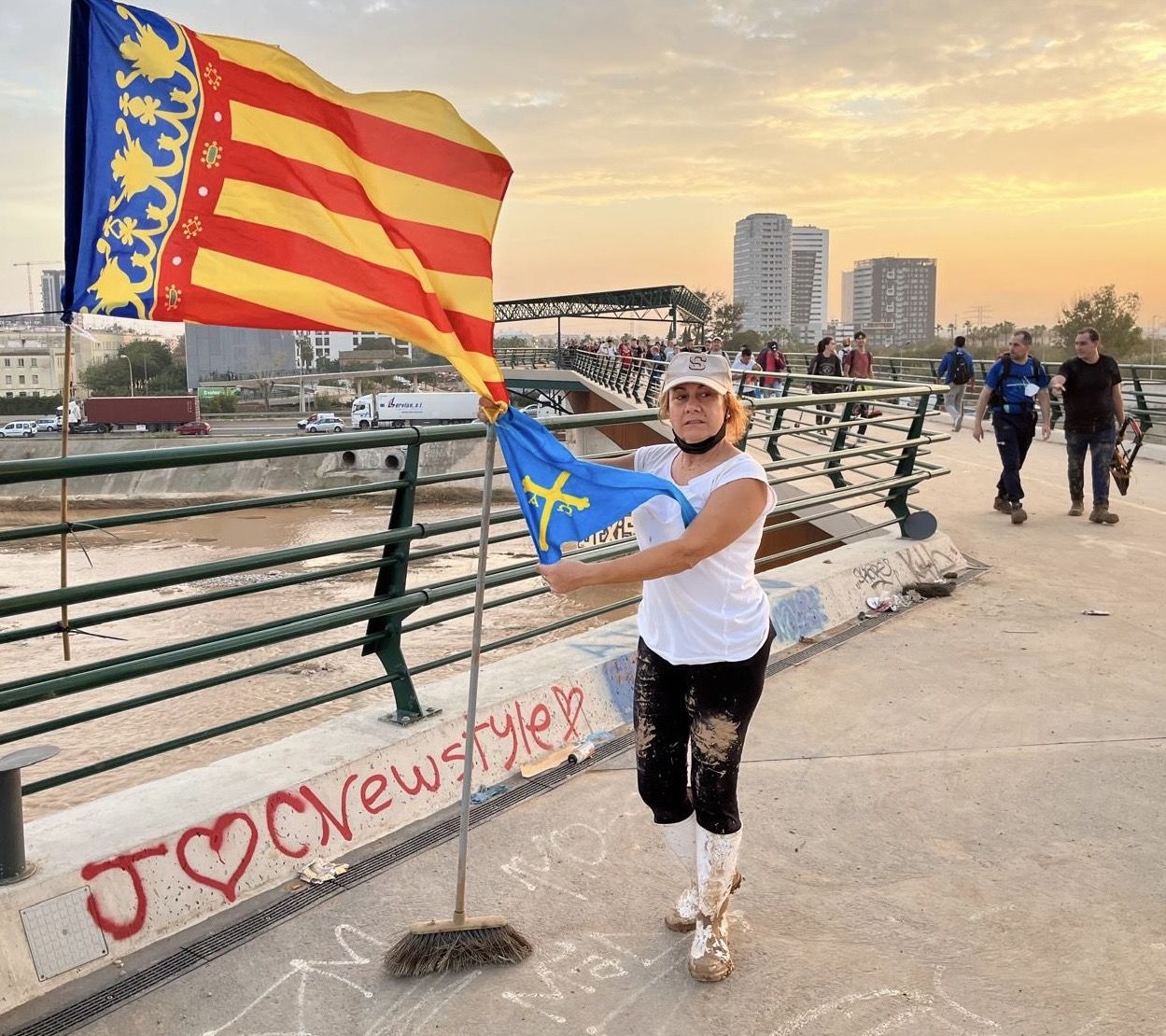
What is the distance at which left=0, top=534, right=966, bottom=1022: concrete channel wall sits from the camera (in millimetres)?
3035

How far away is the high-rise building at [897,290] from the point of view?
579 feet

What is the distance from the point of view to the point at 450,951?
10.1 feet

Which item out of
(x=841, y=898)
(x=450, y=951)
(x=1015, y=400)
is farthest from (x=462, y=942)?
(x=1015, y=400)

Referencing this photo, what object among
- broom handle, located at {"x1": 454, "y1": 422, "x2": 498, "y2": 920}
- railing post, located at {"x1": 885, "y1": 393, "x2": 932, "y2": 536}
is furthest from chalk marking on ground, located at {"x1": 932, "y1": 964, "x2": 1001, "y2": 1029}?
railing post, located at {"x1": 885, "y1": 393, "x2": 932, "y2": 536}

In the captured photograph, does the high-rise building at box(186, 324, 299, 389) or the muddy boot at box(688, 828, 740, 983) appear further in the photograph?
the high-rise building at box(186, 324, 299, 389)

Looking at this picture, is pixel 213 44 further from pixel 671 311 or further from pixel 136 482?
pixel 671 311

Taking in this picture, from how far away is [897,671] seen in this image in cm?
601

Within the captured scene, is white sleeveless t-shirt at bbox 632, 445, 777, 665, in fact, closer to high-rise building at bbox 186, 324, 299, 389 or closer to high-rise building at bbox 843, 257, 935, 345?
high-rise building at bbox 186, 324, 299, 389

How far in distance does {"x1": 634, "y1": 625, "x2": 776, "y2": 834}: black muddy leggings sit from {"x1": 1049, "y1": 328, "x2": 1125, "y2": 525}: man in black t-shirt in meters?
8.49

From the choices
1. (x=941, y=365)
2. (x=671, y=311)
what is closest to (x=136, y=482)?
(x=671, y=311)

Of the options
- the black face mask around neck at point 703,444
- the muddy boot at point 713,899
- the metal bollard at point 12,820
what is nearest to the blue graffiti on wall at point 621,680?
the muddy boot at point 713,899

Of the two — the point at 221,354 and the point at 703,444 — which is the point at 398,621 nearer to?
the point at 703,444

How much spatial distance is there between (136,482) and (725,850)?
5502cm

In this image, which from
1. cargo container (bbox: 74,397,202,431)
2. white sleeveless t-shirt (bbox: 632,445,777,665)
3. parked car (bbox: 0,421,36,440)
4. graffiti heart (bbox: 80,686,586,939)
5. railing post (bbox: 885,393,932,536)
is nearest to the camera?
white sleeveless t-shirt (bbox: 632,445,777,665)
